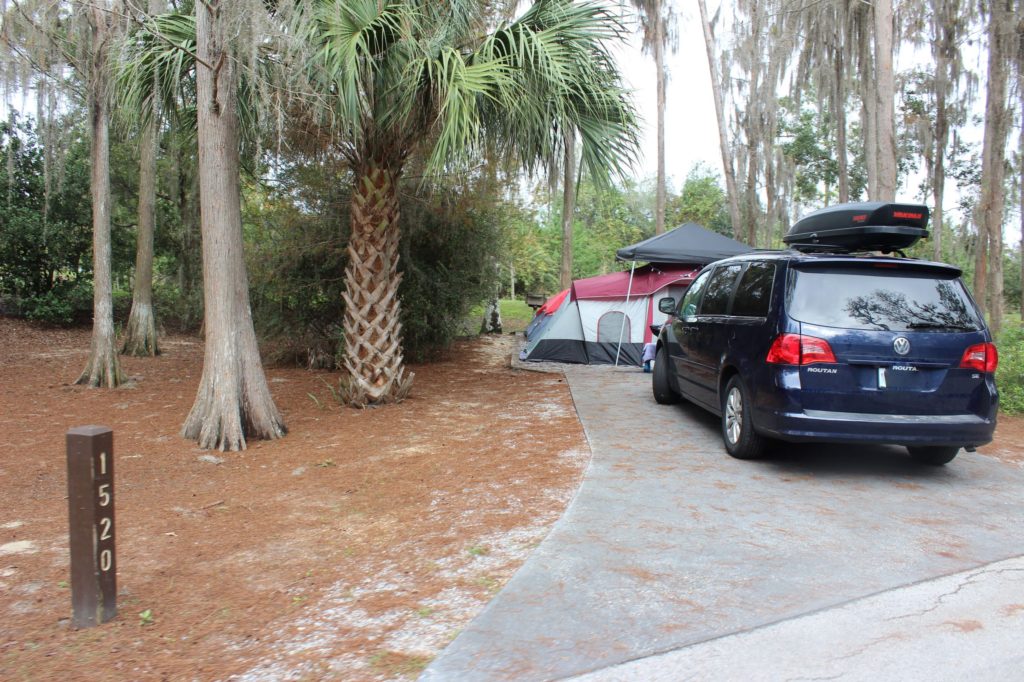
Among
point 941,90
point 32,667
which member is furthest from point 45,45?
point 941,90

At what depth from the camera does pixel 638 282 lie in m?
13.4

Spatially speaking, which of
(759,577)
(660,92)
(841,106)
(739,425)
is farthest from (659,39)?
(759,577)

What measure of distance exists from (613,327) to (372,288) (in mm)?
5952

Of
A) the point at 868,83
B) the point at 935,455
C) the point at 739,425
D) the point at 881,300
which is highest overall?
the point at 868,83

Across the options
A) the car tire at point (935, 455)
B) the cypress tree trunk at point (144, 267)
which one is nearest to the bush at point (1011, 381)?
the car tire at point (935, 455)

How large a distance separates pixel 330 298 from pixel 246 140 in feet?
14.0

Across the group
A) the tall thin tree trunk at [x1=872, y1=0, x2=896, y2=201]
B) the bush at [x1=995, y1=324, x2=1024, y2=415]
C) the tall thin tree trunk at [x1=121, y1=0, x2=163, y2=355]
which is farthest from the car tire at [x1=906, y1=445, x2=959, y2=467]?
the tall thin tree trunk at [x1=121, y1=0, x2=163, y2=355]

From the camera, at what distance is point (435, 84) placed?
7.63m

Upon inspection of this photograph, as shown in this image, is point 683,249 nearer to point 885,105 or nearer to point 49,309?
point 885,105

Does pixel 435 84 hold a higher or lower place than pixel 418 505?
higher

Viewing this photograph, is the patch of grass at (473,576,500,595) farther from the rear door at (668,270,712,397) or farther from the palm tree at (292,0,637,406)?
the palm tree at (292,0,637,406)

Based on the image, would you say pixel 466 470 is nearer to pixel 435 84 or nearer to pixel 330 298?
pixel 435 84

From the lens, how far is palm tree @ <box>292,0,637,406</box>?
721cm

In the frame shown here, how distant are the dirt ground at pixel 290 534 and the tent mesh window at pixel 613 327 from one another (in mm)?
4398
